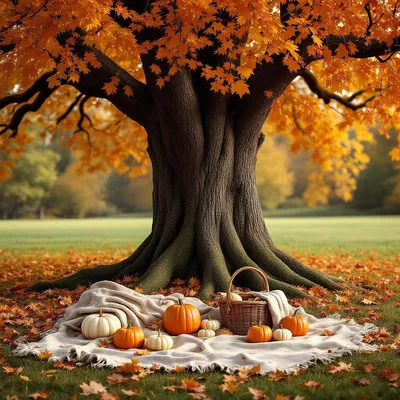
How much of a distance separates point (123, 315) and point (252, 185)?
422 cm

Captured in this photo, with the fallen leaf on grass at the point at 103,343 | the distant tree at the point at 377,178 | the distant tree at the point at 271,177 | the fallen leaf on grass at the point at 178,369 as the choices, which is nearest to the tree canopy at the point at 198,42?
the fallen leaf on grass at the point at 103,343

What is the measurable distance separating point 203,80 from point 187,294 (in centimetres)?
397

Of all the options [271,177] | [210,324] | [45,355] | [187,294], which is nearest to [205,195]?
[187,294]

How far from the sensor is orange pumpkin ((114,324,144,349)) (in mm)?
5781

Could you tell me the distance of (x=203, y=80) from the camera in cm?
993

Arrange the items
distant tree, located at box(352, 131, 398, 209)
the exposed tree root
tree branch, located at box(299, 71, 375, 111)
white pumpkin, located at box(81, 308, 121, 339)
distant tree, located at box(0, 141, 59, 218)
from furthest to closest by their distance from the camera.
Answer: distant tree, located at box(0, 141, 59, 218)
distant tree, located at box(352, 131, 398, 209)
tree branch, located at box(299, 71, 375, 111)
the exposed tree root
white pumpkin, located at box(81, 308, 121, 339)

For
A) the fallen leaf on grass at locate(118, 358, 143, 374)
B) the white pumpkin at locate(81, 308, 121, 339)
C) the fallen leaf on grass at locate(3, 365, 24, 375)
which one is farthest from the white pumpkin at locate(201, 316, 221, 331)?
the fallen leaf on grass at locate(3, 365, 24, 375)

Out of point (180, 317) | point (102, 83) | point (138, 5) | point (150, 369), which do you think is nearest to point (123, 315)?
point (180, 317)

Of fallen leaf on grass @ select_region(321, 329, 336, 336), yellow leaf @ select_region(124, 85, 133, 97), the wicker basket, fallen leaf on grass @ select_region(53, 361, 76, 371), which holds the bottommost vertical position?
fallen leaf on grass @ select_region(53, 361, 76, 371)

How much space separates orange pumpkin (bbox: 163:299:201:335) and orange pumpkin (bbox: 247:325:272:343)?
70cm

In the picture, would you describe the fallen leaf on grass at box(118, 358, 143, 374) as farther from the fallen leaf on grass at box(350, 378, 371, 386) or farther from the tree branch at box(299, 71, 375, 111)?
the tree branch at box(299, 71, 375, 111)

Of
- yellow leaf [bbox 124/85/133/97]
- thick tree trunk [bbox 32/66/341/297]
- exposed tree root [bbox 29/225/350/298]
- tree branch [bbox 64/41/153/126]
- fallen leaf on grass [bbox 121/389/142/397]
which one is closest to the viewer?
fallen leaf on grass [bbox 121/389/142/397]

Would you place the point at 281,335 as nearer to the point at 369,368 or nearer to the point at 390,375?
the point at 369,368

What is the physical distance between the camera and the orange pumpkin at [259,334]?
5969 mm
